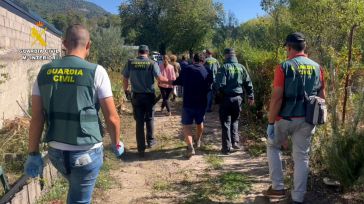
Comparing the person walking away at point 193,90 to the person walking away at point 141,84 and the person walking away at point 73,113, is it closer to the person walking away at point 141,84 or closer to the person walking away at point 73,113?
the person walking away at point 141,84

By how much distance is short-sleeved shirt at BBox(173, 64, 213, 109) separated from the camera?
7238 mm

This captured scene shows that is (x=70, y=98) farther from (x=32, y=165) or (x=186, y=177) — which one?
(x=186, y=177)

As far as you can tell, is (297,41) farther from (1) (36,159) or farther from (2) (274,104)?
(1) (36,159)

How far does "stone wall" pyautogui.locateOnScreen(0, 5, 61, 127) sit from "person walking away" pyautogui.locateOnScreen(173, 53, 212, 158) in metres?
3.07

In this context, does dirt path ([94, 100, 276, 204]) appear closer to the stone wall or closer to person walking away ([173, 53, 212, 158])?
person walking away ([173, 53, 212, 158])

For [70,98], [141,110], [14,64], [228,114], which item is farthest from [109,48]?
[70,98]

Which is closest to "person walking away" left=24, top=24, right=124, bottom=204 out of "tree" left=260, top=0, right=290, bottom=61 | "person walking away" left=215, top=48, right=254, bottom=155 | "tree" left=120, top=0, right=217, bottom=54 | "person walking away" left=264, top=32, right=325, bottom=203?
"person walking away" left=264, top=32, right=325, bottom=203

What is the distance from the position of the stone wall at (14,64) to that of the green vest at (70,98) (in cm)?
385

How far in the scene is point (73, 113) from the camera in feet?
10.8

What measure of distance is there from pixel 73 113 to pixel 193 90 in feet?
13.5

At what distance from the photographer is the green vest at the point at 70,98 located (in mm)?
3256

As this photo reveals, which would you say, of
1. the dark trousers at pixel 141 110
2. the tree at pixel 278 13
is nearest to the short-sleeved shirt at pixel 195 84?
the dark trousers at pixel 141 110

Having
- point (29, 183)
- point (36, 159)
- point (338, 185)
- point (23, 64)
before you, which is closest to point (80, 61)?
point (36, 159)

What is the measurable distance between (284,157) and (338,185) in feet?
5.72
